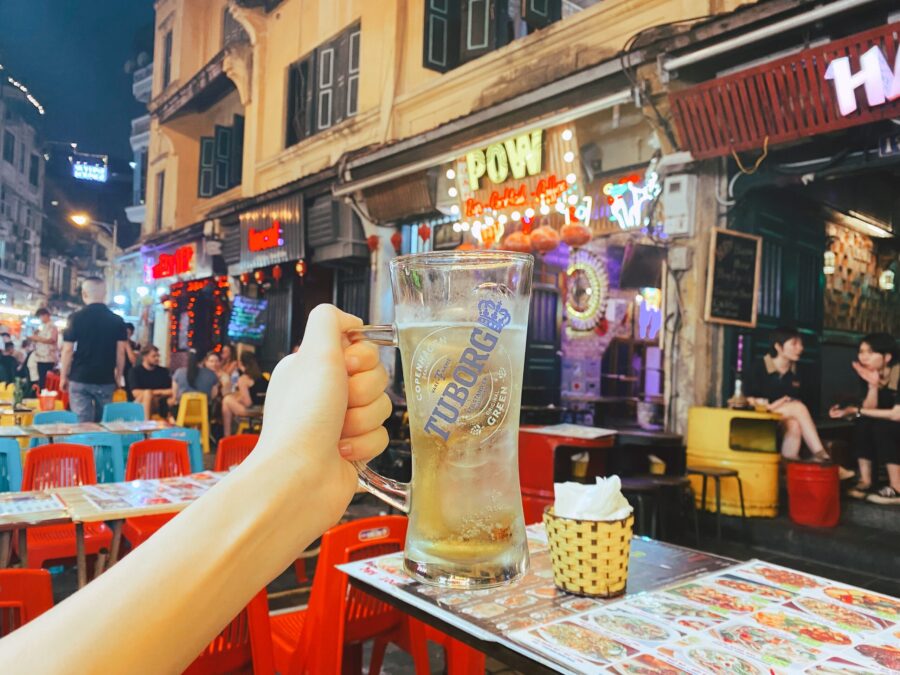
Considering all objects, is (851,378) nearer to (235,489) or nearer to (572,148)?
(572,148)

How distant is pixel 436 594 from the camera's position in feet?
5.98

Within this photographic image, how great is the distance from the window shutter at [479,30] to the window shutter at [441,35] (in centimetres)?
34

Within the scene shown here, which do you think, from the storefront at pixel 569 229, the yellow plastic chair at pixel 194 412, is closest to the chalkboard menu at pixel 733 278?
the storefront at pixel 569 229

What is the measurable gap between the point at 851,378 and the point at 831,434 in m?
2.80

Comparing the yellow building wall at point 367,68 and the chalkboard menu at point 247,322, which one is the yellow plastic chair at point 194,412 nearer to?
the chalkboard menu at point 247,322

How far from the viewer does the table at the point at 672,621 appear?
1.43 meters

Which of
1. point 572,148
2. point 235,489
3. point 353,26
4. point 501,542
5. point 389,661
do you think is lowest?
point 389,661

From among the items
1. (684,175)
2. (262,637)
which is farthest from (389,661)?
(684,175)

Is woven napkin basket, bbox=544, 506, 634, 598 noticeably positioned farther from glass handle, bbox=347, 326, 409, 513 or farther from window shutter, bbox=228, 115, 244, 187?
window shutter, bbox=228, 115, 244, 187

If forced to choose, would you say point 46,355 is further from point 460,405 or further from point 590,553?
point 460,405

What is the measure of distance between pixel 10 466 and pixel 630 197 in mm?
5472

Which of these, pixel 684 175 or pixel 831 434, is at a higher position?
pixel 684 175

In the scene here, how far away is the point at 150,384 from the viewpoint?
943 cm

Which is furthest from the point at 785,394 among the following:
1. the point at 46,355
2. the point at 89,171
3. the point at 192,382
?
the point at 89,171
